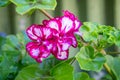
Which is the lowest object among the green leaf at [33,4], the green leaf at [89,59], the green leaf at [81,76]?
the green leaf at [81,76]

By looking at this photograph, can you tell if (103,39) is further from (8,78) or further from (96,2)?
(96,2)

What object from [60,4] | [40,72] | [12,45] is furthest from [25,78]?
[60,4]

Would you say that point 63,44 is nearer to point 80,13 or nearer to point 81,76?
point 81,76

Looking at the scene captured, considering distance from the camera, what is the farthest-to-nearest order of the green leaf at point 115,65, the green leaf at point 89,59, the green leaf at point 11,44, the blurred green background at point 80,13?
the blurred green background at point 80,13
the green leaf at point 11,44
the green leaf at point 115,65
the green leaf at point 89,59

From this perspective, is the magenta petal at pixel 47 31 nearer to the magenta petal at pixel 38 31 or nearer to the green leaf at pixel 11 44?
the magenta petal at pixel 38 31

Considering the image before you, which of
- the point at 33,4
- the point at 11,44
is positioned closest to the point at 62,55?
the point at 33,4

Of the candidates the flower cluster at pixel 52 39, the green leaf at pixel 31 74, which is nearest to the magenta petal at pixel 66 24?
the flower cluster at pixel 52 39
